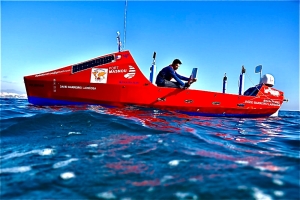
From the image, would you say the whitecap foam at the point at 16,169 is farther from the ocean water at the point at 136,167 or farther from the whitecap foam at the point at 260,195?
the whitecap foam at the point at 260,195

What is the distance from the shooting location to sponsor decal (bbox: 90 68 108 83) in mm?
7793

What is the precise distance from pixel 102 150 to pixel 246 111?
821 cm

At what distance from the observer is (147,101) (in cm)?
809

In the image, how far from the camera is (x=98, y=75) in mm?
7809

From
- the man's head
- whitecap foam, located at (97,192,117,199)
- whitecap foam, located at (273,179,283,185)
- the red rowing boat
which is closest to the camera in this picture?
whitecap foam, located at (97,192,117,199)

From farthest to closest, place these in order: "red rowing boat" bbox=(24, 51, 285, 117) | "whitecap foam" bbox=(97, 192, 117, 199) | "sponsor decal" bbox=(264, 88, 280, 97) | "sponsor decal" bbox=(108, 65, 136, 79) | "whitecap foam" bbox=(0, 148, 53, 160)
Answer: "sponsor decal" bbox=(264, 88, 280, 97) < "sponsor decal" bbox=(108, 65, 136, 79) < "red rowing boat" bbox=(24, 51, 285, 117) < "whitecap foam" bbox=(0, 148, 53, 160) < "whitecap foam" bbox=(97, 192, 117, 199)

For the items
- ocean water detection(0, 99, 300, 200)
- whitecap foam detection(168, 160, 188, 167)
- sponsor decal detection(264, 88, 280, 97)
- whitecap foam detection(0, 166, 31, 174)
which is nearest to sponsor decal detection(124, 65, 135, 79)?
ocean water detection(0, 99, 300, 200)

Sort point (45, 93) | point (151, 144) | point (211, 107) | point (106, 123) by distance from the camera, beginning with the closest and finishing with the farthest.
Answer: point (151, 144), point (106, 123), point (45, 93), point (211, 107)

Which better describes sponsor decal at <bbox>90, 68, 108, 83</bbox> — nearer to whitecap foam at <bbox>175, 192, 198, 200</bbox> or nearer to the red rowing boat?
the red rowing boat

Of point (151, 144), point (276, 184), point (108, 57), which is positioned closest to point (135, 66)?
point (108, 57)

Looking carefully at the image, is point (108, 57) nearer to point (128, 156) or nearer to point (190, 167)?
point (128, 156)

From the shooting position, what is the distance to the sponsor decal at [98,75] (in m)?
7.79

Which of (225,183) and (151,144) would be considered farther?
(151,144)

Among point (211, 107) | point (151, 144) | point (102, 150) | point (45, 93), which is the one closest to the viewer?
point (102, 150)
